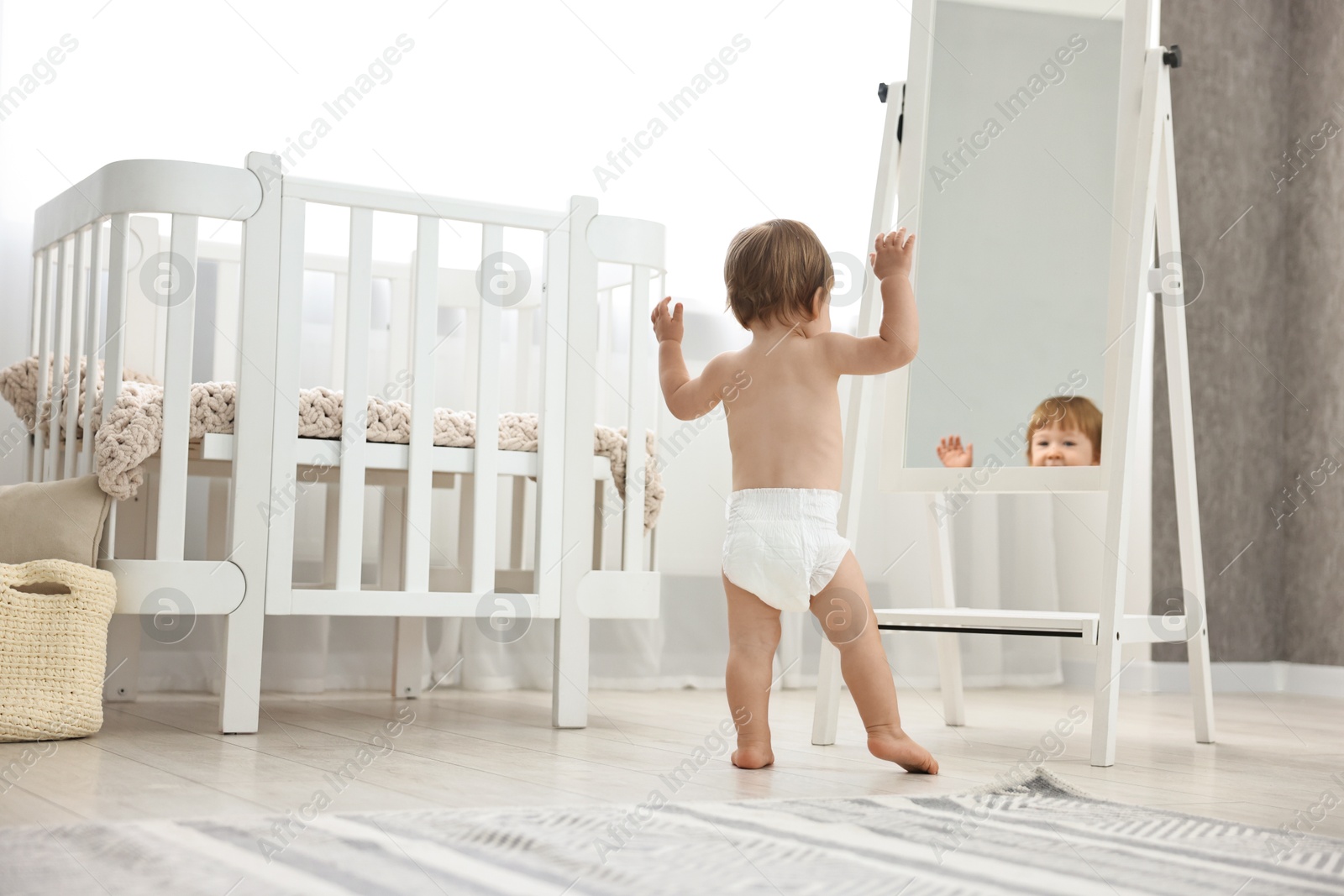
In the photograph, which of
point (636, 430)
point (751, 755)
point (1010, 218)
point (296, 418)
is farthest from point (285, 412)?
point (1010, 218)

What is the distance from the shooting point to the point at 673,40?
2.68 metres

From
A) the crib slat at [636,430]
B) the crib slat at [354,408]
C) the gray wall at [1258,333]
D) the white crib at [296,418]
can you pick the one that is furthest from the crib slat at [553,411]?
the gray wall at [1258,333]

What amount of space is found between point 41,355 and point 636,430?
854 millimetres

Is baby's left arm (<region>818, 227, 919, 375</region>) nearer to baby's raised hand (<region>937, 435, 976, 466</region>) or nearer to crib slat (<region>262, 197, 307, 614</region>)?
baby's raised hand (<region>937, 435, 976, 466</region>)

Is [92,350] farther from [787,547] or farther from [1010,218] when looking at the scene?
[1010,218]

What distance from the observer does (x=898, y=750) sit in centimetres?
140

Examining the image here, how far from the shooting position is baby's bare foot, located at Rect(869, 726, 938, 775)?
1.40 meters

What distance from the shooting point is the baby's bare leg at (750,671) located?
1.42 metres

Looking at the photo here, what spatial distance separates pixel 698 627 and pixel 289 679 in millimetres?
806

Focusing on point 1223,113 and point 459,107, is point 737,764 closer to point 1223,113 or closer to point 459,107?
point 459,107

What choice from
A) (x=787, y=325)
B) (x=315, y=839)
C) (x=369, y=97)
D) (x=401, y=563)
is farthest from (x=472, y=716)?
(x=369, y=97)

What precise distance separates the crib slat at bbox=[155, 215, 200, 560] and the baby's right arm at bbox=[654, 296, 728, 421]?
593mm

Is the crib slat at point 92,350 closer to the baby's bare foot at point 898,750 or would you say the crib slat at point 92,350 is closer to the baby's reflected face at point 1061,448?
the baby's bare foot at point 898,750

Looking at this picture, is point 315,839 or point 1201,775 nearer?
point 315,839
